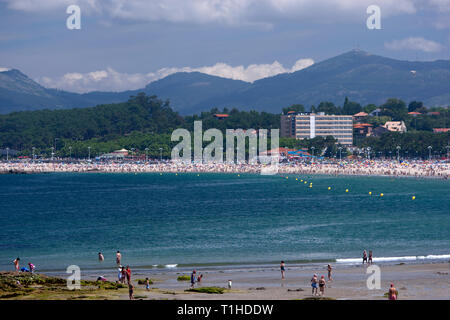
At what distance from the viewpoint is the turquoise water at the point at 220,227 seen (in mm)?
50469

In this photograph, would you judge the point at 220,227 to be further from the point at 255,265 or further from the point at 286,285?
the point at 286,285

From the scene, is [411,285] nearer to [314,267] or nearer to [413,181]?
[314,267]

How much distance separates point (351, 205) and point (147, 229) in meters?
36.4

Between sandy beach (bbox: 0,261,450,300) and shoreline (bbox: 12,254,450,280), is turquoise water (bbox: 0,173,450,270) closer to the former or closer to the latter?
shoreline (bbox: 12,254,450,280)

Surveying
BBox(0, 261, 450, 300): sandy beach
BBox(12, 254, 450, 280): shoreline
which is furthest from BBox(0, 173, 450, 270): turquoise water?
BBox(0, 261, 450, 300): sandy beach

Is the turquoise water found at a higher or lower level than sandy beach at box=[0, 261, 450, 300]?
lower

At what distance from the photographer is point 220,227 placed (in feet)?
228

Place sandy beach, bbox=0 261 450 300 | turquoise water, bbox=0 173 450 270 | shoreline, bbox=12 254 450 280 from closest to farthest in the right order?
sandy beach, bbox=0 261 450 300, shoreline, bbox=12 254 450 280, turquoise water, bbox=0 173 450 270

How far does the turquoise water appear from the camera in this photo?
5047 centimetres

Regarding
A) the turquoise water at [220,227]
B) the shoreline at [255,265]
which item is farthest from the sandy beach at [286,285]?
the turquoise water at [220,227]

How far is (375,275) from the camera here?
128ft

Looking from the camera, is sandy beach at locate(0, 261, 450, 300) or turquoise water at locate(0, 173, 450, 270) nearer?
sandy beach at locate(0, 261, 450, 300)

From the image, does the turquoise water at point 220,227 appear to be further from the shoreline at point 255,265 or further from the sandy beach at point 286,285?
the sandy beach at point 286,285

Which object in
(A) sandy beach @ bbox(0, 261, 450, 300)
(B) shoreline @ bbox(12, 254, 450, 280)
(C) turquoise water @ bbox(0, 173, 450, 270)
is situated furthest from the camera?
(C) turquoise water @ bbox(0, 173, 450, 270)
